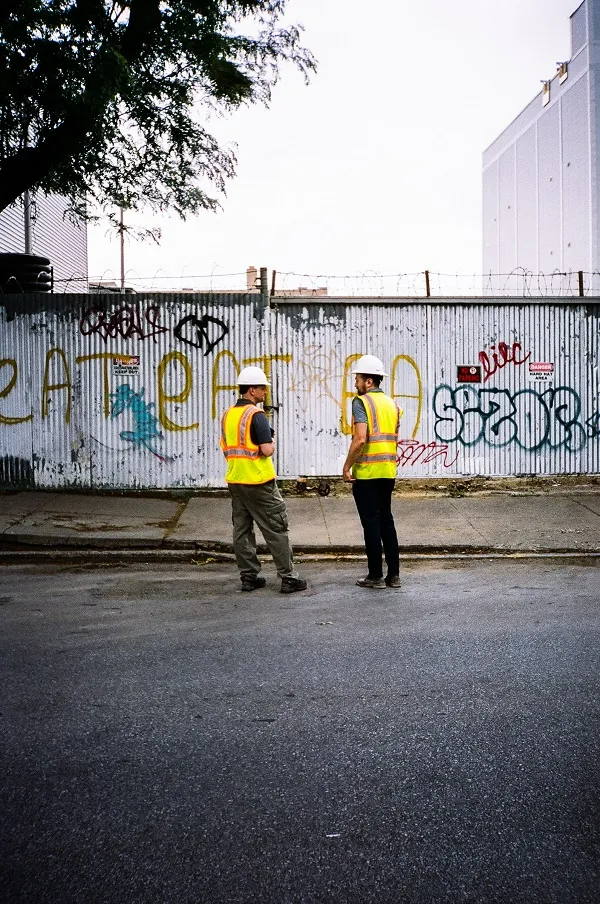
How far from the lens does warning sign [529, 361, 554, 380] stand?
13.6 meters

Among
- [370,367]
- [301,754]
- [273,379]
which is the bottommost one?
[301,754]

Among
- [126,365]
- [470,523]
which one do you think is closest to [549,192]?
[126,365]

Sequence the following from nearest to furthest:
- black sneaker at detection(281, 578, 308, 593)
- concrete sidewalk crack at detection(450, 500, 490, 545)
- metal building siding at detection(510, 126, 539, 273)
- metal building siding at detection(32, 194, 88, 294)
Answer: black sneaker at detection(281, 578, 308, 593) < concrete sidewalk crack at detection(450, 500, 490, 545) < metal building siding at detection(32, 194, 88, 294) < metal building siding at detection(510, 126, 539, 273)

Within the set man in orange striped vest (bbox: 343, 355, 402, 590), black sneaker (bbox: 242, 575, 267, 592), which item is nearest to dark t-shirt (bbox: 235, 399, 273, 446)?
man in orange striped vest (bbox: 343, 355, 402, 590)

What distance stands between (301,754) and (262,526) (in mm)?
4006

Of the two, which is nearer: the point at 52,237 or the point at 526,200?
the point at 52,237

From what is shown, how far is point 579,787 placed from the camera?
152 inches

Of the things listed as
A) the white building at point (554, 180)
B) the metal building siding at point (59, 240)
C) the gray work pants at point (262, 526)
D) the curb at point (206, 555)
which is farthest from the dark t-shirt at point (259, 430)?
the white building at point (554, 180)

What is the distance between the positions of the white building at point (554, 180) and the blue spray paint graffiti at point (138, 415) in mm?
18070

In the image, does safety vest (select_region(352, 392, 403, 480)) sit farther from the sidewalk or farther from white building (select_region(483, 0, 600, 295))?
white building (select_region(483, 0, 600, 295))

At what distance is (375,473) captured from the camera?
827 cm

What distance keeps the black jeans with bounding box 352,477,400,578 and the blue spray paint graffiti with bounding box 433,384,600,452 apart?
5.33 m

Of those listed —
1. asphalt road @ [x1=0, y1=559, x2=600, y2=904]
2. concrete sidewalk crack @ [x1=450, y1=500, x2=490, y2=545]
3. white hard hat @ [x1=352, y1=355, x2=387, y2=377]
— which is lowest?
asphalt road @ [x1=0, y1=559, x2=600, y2=904]

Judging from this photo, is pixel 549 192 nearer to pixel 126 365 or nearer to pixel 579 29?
pixel 579 29
